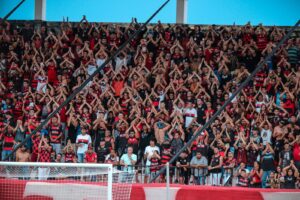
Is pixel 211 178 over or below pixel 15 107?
below

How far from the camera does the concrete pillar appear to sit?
87.5 ft

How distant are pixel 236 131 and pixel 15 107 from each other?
6493mm

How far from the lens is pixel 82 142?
2081 centimetres

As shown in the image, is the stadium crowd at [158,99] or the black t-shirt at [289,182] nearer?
the black t-shirt at [289,182]

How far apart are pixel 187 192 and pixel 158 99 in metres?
10.2

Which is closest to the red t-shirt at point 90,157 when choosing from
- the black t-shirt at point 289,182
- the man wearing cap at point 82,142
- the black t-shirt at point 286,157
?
the man wearing cap at point 82,142

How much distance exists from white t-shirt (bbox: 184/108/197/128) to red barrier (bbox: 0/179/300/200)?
8.85m

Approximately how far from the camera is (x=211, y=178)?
733 inches

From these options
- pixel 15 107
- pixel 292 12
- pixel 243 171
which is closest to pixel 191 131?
pixel 243 171

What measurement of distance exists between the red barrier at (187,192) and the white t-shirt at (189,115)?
885cm

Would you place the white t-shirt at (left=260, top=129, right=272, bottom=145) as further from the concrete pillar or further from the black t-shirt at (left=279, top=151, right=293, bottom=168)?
the concrete pillar

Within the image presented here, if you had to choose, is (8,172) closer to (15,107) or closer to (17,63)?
(15,107)

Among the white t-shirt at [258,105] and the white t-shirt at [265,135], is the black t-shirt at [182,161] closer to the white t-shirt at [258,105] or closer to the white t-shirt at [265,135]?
the white t-shirt at [265,135]

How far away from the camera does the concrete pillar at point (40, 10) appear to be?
26661 mm
